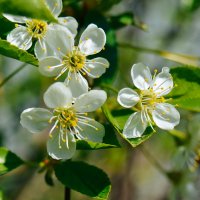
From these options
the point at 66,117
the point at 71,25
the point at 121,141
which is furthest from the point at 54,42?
the point at 121,141

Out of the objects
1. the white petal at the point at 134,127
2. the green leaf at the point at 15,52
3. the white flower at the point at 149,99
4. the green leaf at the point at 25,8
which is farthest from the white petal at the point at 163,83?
the green leaf at the point at 25,8

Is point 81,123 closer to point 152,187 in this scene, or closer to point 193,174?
point 193,174

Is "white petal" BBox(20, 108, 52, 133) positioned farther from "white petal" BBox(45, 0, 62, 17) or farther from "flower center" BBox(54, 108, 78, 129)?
"white petal" BBox(45, 0, 62, 17)

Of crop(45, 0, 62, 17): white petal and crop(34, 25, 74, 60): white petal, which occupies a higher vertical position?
crop(45, 0, 62, 17): white petal

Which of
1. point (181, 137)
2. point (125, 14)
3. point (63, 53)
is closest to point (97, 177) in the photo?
point (63, 53)

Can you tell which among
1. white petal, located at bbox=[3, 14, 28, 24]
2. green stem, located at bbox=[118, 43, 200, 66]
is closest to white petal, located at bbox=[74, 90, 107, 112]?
white petal, located at bbox=[3, 14, 28, 24]

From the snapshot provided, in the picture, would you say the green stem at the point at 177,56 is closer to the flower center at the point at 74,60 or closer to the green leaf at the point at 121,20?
the green leaf at the point at 121,20
